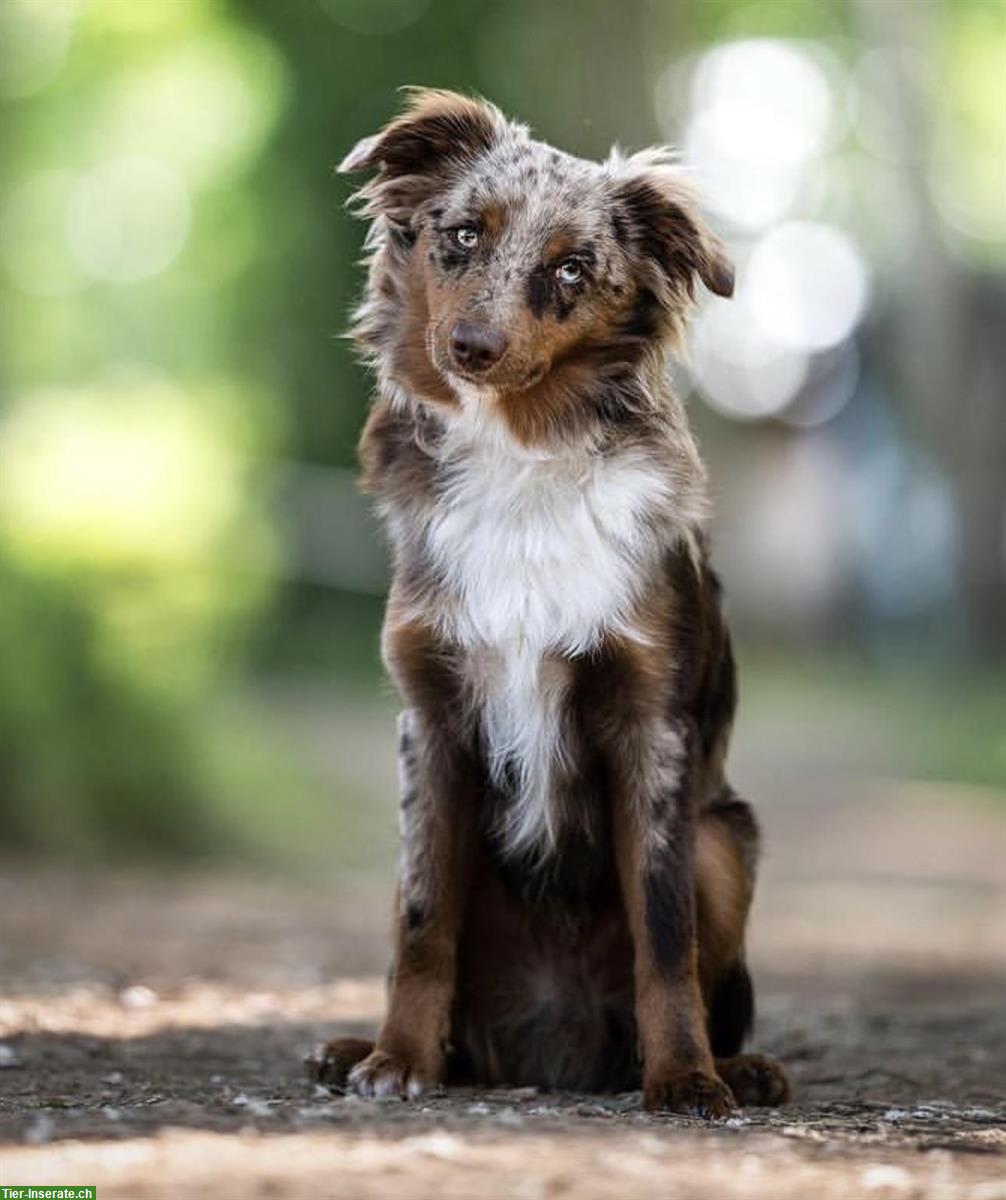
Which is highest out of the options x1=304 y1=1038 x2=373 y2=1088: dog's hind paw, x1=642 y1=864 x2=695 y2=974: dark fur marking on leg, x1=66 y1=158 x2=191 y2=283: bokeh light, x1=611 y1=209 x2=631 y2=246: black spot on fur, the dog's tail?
x1=66 y1=158 x2=191 y2=283: bokeh light

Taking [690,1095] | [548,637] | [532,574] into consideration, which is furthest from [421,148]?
[690,1095]

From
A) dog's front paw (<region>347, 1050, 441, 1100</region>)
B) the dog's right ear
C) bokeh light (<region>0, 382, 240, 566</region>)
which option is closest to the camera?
dog's front paw (<region>347, 1050, 441, 1100</region>)

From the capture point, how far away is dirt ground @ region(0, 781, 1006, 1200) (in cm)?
380

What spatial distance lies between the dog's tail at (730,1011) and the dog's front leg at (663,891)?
35 cm

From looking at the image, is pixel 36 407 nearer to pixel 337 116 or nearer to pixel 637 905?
pixel 637 905

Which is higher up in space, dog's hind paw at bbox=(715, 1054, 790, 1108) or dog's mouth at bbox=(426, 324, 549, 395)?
dog's mouth at bbox=(426, 324, 549, 395)

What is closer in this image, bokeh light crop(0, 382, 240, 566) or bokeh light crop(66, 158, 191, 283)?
bokeh light crop(0, 382, 240, 566)

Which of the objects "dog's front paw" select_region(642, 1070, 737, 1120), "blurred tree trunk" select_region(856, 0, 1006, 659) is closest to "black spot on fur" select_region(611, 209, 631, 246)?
"dog's front paw" select_region(642, 1070, 737, 1120)

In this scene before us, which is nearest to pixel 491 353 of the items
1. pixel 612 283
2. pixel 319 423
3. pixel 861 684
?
pixel 612 283

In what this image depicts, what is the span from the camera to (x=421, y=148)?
5410 mm

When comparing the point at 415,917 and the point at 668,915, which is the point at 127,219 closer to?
the point at 415,917

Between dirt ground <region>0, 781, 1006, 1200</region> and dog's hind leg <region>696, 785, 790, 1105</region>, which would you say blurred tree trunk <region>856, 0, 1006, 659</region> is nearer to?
dirt ground <region>0, 781, 1006, 1200</region>

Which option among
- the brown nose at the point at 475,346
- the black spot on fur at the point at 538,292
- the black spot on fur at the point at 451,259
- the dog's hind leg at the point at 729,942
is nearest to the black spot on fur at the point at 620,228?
the black spot on fur at the point at 538,292

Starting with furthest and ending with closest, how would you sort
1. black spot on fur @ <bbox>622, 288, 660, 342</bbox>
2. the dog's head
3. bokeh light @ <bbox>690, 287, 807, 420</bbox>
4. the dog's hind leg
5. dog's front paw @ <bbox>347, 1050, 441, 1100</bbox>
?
bokeh light @ <bbox>690, 287, 807, 420</bbox>, black spot on fur @ <bbox>622, 288, 660, 342</bbox>, the dog's hind leg, the dog's head, dog's front paw @ <bbox>347, 1050, 441, 1100</bbox>
